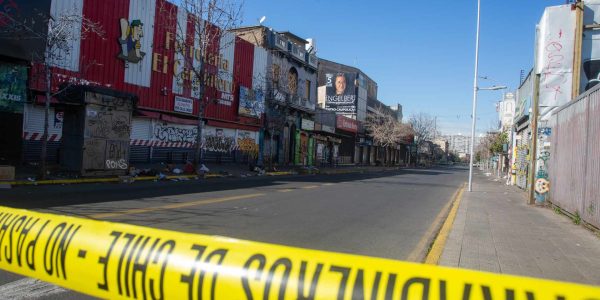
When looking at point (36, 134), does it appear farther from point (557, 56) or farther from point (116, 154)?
point (557, 56)

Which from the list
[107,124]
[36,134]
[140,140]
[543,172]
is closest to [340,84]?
[140,140]

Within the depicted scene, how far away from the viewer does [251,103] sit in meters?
32.7

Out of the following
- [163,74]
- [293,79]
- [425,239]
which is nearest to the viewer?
[425,239]

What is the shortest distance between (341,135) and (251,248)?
4879 centimetres

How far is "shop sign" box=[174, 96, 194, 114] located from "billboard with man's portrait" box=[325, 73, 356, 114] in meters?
33.1

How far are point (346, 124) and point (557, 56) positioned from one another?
3505 centimetres

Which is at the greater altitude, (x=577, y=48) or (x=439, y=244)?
(x=577, y=48)

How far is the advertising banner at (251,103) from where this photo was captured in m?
31.7

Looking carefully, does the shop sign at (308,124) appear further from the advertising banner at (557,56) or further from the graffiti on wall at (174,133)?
the advertising banner at (557,56)

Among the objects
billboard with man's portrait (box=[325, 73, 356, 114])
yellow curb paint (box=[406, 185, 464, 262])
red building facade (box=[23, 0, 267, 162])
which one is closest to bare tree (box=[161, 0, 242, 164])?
red building facade (box=[23, 0, 267, 162])

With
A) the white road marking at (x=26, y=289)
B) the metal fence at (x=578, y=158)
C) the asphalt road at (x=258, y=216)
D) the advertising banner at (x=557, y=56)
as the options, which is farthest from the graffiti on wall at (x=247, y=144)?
the white road marking at (x=26, y=289)

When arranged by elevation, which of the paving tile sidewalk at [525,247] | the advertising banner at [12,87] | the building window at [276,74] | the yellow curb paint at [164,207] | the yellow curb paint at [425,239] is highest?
the building window at [276,74]

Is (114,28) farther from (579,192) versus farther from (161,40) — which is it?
(579,192)

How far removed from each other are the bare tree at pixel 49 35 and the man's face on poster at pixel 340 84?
40543mm
